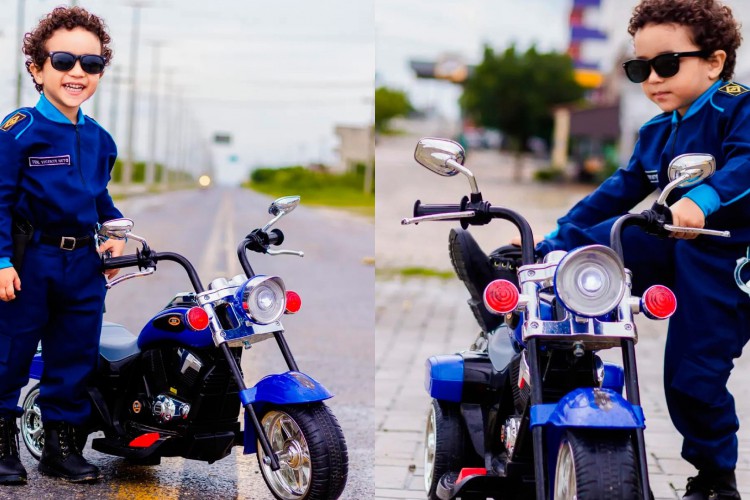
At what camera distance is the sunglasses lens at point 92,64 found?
428 cm

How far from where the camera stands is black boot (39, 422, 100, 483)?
14.0 ft

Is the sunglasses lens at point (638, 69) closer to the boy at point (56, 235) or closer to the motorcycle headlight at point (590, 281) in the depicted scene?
the motorcycle headlight at point (590, 281)

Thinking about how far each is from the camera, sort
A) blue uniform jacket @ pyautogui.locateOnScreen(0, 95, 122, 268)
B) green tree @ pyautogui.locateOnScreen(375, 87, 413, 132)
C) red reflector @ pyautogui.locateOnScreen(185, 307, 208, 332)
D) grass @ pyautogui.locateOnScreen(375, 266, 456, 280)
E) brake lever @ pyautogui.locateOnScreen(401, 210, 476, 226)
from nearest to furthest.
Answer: brake lever @ pyautogui.locateOnScreen(401, 210, 476, 226)
red reflector @ pyautogui.locateOnScreen(185, 307, 208, 332)
blue uniform jacket @ pyautogui.locateOnScreen(0, 95, 122, 268)
grass @ pyautogui.locateOnScreen(375, 266, 456, 280)
green tree @ pyautogui.locateOnScreen(375, 87, 413, 132)

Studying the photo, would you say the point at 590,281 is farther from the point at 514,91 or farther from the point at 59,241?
the point at 514,91

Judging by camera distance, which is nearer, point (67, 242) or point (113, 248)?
point (67, 242)

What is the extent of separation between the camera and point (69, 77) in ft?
13.9

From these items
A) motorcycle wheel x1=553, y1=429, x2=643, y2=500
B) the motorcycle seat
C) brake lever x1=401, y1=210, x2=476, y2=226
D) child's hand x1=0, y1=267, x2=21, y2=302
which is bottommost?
motorcycle wheel x1=553, y1=429, x2=643, y2=500

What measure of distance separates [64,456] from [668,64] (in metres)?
2.76

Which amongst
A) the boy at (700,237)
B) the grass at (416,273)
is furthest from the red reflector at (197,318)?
the grass at (416,273)

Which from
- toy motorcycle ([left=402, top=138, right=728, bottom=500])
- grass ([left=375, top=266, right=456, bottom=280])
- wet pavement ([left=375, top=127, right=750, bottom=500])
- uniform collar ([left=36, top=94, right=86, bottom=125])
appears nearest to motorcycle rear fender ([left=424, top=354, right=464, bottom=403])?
toy motorcycle ([left=402, top=138, right=728, bottom=500])

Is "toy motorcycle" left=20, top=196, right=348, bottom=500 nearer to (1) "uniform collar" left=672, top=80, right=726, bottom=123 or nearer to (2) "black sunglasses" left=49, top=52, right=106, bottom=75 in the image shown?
(2) "black sunglasses" left=49, top=52, right=106, bottom=75

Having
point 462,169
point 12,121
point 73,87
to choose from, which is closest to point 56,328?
point 12,121

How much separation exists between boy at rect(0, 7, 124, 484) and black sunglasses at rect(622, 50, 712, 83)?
6.90 ft

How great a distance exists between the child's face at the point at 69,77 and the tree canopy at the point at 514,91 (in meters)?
54.7
